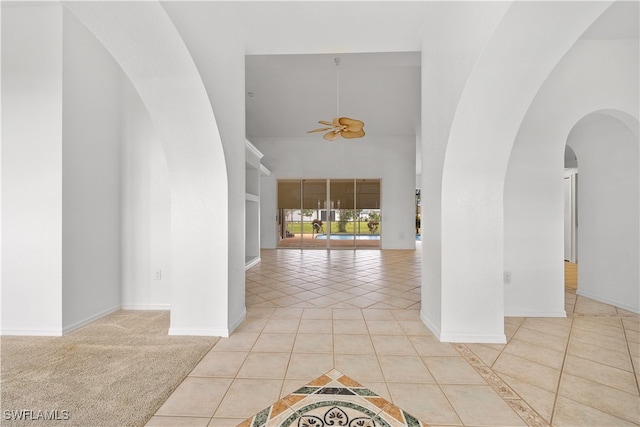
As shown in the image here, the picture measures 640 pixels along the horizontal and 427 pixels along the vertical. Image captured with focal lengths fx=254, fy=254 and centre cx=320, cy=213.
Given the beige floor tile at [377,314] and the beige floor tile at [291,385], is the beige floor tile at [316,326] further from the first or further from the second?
the beige floor tile at [291,385]

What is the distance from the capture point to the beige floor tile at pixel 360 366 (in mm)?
1746

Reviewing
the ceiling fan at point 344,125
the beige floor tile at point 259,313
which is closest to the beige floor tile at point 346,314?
the beige floor tile at point 259,313

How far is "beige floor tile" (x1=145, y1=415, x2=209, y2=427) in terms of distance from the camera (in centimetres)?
134

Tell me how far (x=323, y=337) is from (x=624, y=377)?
7.01ft

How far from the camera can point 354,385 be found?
1.65 metres

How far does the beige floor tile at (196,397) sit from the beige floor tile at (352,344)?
89cm

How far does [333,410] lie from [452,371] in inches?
37.4

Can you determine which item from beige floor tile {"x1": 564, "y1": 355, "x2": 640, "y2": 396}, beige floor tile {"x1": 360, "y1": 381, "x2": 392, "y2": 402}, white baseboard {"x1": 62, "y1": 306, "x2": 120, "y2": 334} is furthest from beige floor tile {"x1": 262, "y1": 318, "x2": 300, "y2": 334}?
beige floor tile {"x1": 564, "y1": 355, "x2": 640, "y2": 396}

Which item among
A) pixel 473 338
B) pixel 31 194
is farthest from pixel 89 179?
pixel 473 338

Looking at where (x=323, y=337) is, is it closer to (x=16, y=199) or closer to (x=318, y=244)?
(x=16, y=199)

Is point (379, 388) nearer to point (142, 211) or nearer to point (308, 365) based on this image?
point (308, 365)

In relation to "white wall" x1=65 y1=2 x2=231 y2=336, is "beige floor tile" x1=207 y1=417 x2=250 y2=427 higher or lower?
lower

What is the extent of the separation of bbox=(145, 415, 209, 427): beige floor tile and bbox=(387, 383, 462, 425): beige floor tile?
109 centimetres

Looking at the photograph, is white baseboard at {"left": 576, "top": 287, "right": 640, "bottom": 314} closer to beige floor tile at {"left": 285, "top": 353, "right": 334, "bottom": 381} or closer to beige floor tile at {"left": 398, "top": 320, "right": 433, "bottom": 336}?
beige floor tile at {"left": 398, "top": 320, "right": 433, "bottom": 336}
